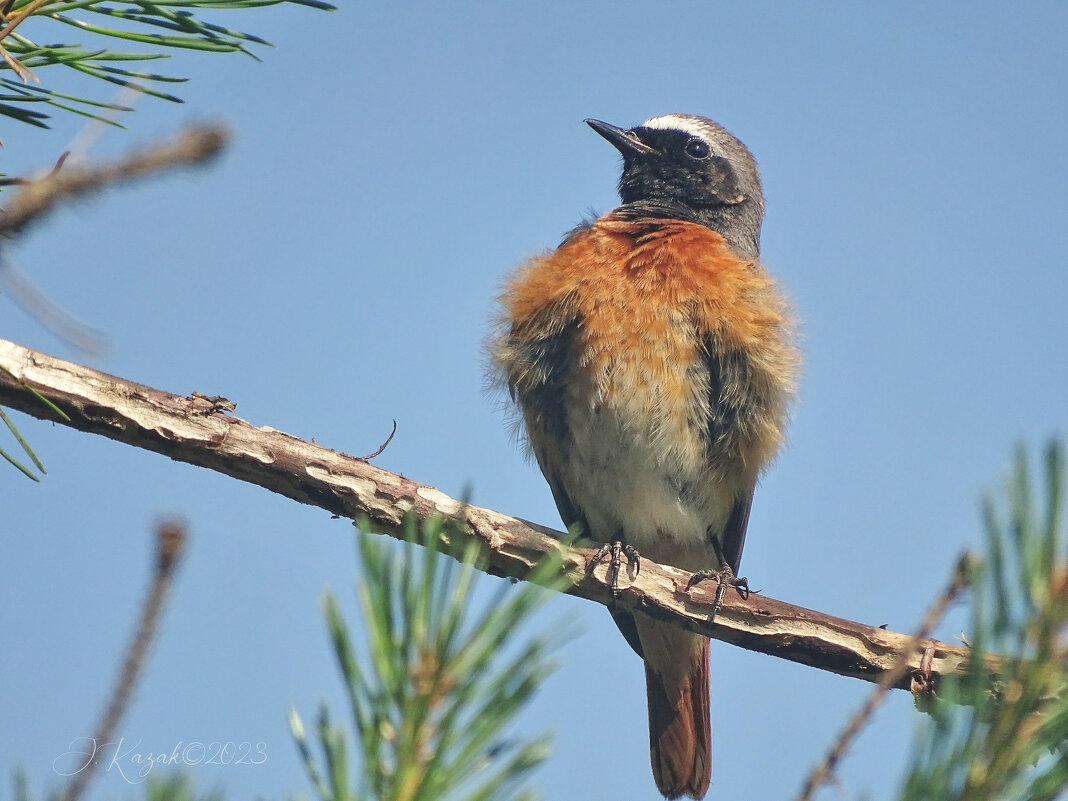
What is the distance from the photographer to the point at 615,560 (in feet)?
15.4

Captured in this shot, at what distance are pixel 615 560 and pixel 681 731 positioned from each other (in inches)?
75.8

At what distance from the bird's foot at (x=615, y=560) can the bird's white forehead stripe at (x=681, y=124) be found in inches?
140

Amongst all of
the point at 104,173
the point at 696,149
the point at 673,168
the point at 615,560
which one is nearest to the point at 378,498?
the point at 615,560

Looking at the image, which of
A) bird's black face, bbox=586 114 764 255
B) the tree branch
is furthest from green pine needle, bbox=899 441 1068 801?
bird's black face, bbox=586 114 764 255

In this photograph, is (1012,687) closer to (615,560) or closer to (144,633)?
(144,633)

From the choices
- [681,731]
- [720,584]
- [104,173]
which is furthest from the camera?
[681,731]

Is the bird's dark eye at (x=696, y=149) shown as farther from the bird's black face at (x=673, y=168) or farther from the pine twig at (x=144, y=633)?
the pine twig at (x=144, y=633)

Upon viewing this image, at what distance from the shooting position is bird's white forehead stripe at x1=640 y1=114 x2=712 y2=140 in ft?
23.8

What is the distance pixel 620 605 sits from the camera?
4.65 metres

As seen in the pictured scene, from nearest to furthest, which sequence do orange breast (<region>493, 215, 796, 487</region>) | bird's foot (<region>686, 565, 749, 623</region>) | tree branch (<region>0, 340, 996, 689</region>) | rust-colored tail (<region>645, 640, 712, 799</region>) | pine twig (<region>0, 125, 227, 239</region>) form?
1. pine twig (<region>0, 125, 227, 239</region>)
2. tree branch (<region>0, 340, 996, 689</region>)
3. bird's foot (<region>686, 565, 749, 623</region>)
4. orange breast (<region>493, 215, 796, 487</region>)
5. rust-colored tail (<region>645, 640, 712, 799</region>)

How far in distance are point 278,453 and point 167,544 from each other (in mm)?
2240

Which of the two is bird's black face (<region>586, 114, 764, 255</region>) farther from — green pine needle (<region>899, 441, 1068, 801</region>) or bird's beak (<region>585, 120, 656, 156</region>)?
green pine needle (<region>899, 441, 1068, 801</region>)

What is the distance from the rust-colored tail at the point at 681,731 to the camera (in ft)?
19.6

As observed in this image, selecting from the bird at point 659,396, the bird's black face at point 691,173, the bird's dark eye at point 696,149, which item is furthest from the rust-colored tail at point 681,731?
the bird's dark eye at point 696,149
